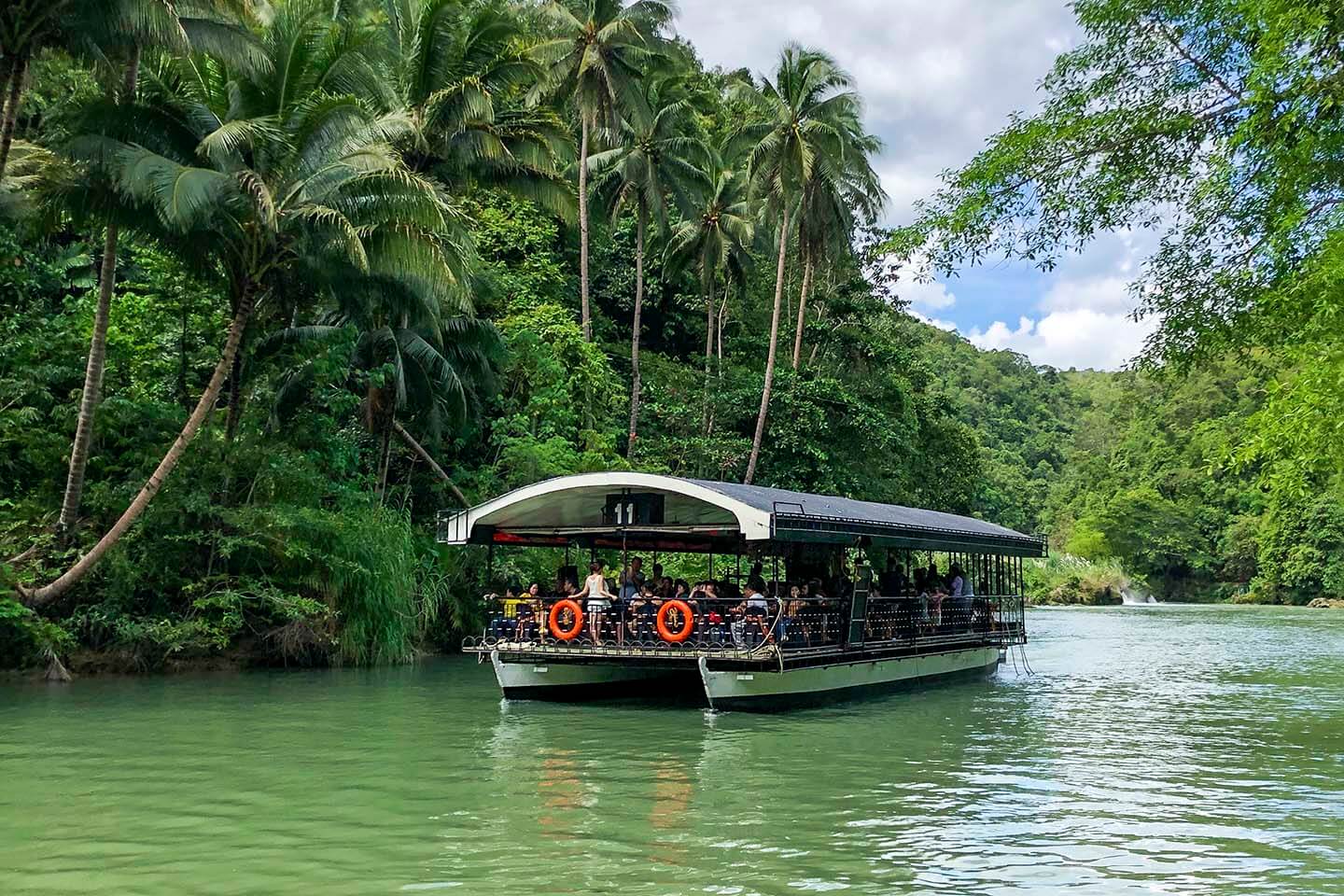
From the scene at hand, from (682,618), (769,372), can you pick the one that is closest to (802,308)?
(769,372)

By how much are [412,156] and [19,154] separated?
8.84 meters

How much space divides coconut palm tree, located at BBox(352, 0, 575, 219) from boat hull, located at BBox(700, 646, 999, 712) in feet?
45.8

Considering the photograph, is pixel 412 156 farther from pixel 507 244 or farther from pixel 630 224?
pixel 630 224

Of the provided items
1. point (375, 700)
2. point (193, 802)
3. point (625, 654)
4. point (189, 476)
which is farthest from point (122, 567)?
point (193, 802)

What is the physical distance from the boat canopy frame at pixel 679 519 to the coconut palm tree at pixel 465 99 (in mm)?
9933

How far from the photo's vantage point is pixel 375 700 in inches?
717

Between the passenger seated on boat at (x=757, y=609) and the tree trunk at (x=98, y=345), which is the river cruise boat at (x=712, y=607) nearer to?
the passenger seated on boat at (x=757, y=609)

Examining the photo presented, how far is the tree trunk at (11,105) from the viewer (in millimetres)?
16891

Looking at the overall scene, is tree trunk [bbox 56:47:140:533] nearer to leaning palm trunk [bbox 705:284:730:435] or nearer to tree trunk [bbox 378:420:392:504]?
tree trunk [bbox 378:420:392:504]

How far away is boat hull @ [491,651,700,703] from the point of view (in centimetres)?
1772

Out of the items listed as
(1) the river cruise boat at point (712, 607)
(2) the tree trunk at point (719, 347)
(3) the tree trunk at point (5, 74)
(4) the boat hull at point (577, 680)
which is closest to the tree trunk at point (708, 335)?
(2) the tree trunk at point (719, 347)

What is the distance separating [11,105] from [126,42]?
1.83 m

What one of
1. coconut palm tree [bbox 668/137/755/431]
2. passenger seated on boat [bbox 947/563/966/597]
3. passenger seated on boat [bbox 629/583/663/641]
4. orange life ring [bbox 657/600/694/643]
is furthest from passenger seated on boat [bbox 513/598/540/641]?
coconut palm tree [bbox 668/137/755/431]

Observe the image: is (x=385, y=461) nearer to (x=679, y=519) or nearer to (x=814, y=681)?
(x=679, y=519)
